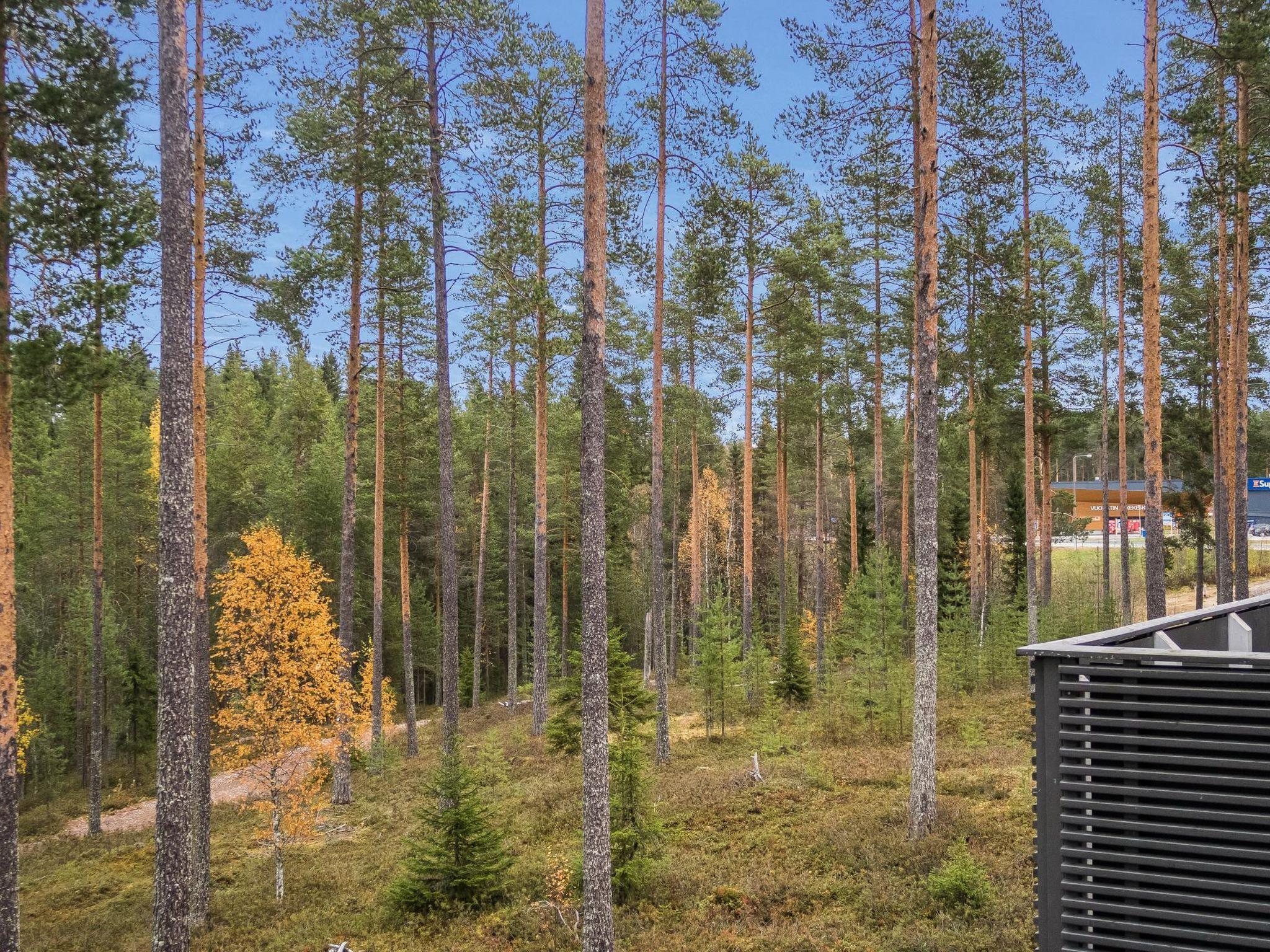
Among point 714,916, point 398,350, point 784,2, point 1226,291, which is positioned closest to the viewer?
point 714,916

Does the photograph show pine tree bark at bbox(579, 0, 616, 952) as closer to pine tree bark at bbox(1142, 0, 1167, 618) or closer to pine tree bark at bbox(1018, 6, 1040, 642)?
pine tree bark at bbox(1142, 0, 1167, 618)

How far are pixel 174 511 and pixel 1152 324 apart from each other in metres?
12.9

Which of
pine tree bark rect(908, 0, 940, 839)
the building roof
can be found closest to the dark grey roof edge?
pine tree bark rect(908, 0, 940, 839)

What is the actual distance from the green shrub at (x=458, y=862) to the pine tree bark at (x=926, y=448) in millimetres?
5647

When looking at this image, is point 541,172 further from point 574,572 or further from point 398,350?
point 574,572

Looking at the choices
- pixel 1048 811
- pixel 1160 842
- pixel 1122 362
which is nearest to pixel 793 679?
pixel 1122 362

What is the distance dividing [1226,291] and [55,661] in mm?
39448

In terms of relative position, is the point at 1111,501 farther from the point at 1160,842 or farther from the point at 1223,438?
the point at 1160,842

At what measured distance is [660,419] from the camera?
13.9 m

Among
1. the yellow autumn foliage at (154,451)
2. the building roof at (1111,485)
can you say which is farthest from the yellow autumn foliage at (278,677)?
the building roof at (1111,485)

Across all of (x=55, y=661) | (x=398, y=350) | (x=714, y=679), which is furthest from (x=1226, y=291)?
(x=55, y=661)

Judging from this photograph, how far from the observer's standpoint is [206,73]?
444 inches

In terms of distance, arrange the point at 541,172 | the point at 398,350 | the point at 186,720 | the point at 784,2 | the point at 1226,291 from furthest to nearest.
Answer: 1. the point at 398,350
2. the point at 1226,291
3. the point at 541,172
4. the point at 784,2
5. the point at 186,720

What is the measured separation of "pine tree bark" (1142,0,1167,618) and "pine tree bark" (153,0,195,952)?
40.1 ft
